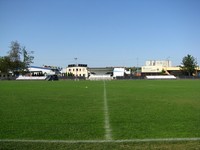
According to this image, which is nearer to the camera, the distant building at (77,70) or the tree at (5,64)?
the tree at (5,64)

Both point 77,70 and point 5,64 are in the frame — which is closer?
point 5,64

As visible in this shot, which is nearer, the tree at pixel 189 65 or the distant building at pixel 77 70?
the tree at pixel 189 65

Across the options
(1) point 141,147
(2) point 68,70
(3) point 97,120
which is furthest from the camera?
(2) point 68,70

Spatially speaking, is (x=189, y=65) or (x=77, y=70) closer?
(x=189, y=65)

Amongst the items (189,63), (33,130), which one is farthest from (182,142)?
(189,63)

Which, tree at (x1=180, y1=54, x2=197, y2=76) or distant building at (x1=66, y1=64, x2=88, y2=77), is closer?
tree at (x1=180, y1=54, x2=197, y2=76)

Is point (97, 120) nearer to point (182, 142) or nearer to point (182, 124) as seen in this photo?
point (182, 124)

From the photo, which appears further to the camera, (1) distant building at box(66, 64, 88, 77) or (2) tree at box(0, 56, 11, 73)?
(1) distant building at box(66, 64, 88, 77)

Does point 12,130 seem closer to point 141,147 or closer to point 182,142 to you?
point 141,147

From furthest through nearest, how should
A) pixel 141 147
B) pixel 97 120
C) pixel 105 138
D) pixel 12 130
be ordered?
pixel 97 120 < pixel 12 130 < pixel 105 138 < pixel 141 147

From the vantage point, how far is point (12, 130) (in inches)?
305

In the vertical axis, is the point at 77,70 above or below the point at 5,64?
below

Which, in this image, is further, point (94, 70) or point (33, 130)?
point (94, 70)

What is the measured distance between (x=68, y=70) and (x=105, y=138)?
160315 millimetres
